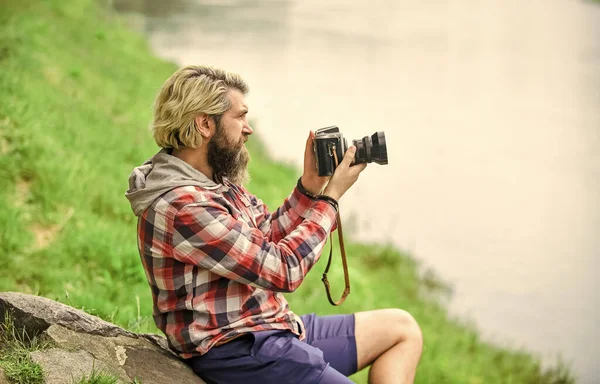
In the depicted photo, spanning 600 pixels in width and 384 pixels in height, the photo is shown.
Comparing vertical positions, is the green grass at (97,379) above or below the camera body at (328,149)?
below

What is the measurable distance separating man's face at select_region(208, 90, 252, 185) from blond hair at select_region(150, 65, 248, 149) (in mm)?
27

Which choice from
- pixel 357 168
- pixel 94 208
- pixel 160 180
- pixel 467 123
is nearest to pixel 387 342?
pixel 357 168

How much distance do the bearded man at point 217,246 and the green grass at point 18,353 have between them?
0.39 metres

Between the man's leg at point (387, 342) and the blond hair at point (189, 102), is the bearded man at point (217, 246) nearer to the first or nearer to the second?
the blond hair at point (189, 102)

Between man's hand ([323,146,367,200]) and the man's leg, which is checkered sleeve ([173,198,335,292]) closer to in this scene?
man's hand ([323,146,367,200])

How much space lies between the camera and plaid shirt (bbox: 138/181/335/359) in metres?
2.22

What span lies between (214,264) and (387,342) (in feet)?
2.56

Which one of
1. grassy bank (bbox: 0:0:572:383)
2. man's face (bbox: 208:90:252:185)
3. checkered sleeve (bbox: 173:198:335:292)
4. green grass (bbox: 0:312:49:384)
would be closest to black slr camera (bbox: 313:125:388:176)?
man's face (bbox: 208:90:252:185)

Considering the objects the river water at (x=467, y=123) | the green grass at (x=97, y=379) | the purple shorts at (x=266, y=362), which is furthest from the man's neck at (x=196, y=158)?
the river water at (x=467, y=123)

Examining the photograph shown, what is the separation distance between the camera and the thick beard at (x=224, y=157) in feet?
7.91

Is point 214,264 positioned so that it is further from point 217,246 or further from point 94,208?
point 94,208

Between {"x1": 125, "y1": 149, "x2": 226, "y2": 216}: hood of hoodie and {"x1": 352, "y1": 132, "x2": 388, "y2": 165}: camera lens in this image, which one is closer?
{"x1": 125, "y1": 149, "x2": 226, "y2": 216}: hood of hoodie

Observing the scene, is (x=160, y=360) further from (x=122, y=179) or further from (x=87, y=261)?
(x=122, y=179)

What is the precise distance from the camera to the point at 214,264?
222cm
